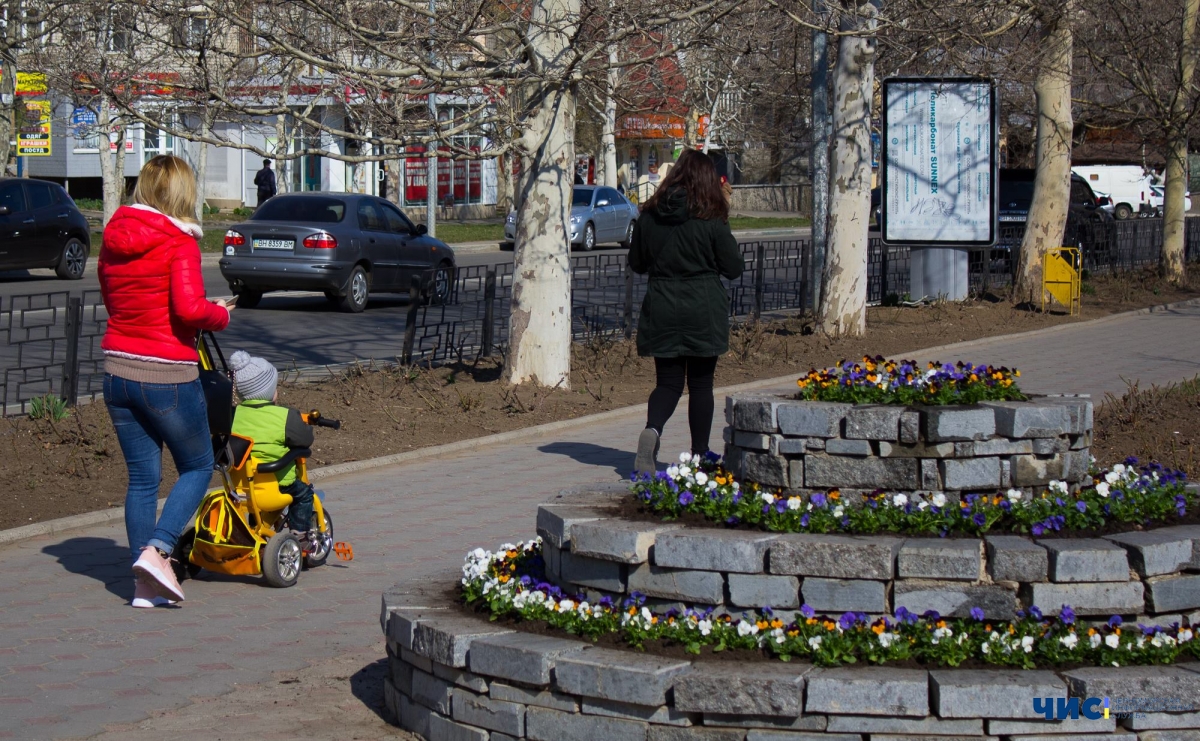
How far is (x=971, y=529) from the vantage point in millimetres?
4465

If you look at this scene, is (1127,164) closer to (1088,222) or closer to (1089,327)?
(1088,222)

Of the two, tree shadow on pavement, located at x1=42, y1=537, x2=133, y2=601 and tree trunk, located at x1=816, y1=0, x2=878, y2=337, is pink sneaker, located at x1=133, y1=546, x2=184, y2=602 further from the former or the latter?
tree trunk, located at x1=816, y1=0, x2=878, y2=337

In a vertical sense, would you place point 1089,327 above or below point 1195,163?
below

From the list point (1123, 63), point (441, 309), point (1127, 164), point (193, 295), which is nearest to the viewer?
point (193, 295)

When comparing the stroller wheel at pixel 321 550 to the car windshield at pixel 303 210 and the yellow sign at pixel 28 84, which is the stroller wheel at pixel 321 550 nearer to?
the car windshield at pixel 303 210

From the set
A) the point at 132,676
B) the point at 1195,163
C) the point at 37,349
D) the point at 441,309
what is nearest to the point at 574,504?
the point at 132,676

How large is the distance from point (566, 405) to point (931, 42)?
631 cm

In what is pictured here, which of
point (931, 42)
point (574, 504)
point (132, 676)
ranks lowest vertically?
point (132, 676)

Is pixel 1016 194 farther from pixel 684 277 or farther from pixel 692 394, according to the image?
pixel 684 277

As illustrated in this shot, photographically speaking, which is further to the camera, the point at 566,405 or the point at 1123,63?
the point at 1123,63

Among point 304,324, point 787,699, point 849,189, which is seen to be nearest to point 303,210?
point 304,324

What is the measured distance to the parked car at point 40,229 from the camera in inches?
861

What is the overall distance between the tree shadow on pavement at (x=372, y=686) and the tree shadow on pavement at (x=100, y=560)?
156 centimetres

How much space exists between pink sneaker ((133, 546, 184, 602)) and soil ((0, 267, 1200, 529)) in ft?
6.98
